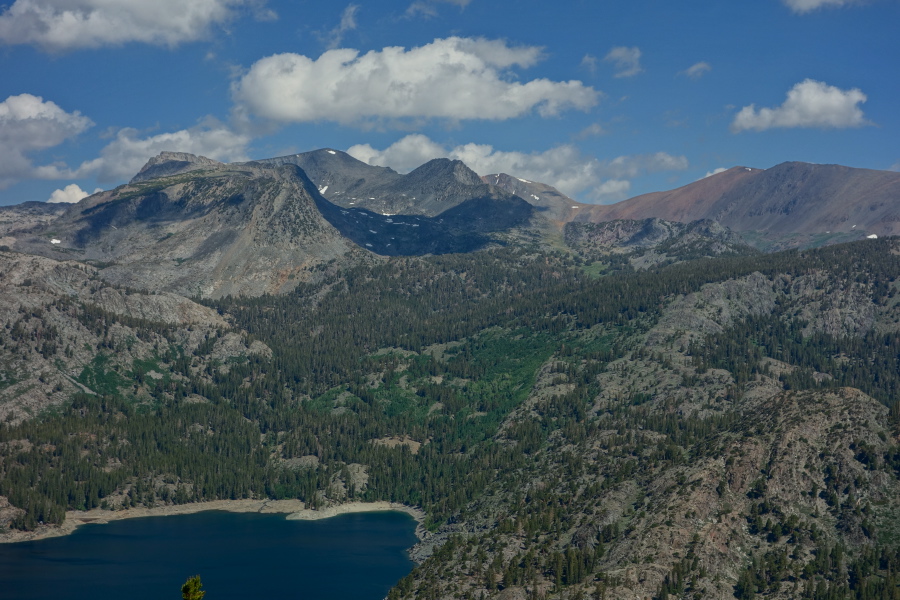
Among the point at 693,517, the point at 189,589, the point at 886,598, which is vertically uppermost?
the point at 189,589

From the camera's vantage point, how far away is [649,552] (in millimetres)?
193250

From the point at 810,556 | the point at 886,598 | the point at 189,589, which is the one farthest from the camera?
the point at 810,556

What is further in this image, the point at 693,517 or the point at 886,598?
the point at 693,517

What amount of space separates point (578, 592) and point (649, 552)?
20.7m

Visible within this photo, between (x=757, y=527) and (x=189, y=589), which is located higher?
(x=189, y=589)

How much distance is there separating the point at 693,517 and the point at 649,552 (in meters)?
12.9

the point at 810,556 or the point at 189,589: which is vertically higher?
the point at 189,589

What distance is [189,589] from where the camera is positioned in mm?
119625

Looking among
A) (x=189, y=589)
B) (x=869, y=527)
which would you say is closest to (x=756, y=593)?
(x=869, y=527)

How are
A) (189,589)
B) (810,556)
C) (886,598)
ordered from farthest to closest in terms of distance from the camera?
(810,556), (886,598), (189,589)

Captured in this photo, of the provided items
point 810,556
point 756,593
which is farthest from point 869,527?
point 756,593

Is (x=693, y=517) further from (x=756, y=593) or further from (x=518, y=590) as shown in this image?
(x=518, y=590)

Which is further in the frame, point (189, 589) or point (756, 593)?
point (756, 593)

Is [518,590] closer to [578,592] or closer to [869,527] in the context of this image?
[578,592]
